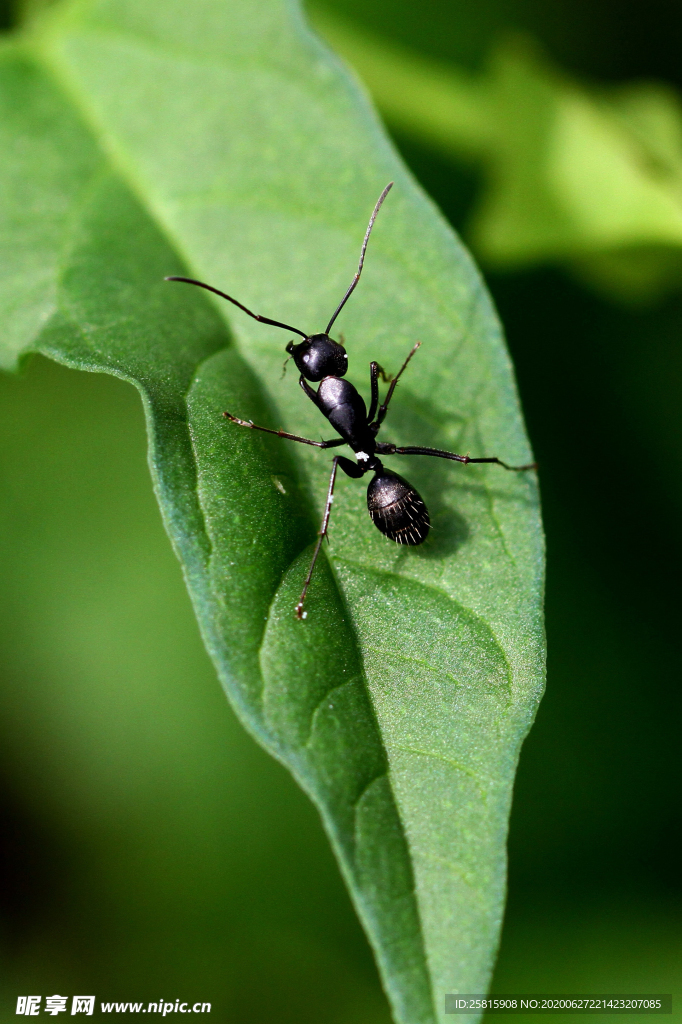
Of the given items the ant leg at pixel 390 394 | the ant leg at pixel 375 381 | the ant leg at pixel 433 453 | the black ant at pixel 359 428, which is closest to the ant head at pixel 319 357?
the black ant at pixel 359 428

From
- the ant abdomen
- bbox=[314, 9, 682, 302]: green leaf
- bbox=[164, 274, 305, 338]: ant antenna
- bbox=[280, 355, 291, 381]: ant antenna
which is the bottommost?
the ant abdomen

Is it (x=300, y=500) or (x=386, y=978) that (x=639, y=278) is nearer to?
(x=300, y=500)

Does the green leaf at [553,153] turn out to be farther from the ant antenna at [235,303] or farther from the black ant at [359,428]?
the ant antenna at [235,303]

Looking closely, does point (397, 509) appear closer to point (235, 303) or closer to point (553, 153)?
point (235, 303)

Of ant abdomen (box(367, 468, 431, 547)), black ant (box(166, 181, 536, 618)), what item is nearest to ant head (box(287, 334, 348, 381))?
black ant (box(166, 181, 536, 618))

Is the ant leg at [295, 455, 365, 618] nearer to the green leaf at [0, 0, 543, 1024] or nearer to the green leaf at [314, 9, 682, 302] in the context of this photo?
the green leaf at [0, 0, 543, 1024]

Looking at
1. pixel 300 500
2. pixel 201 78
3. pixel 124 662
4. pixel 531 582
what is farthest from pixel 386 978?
pixel 201 78
